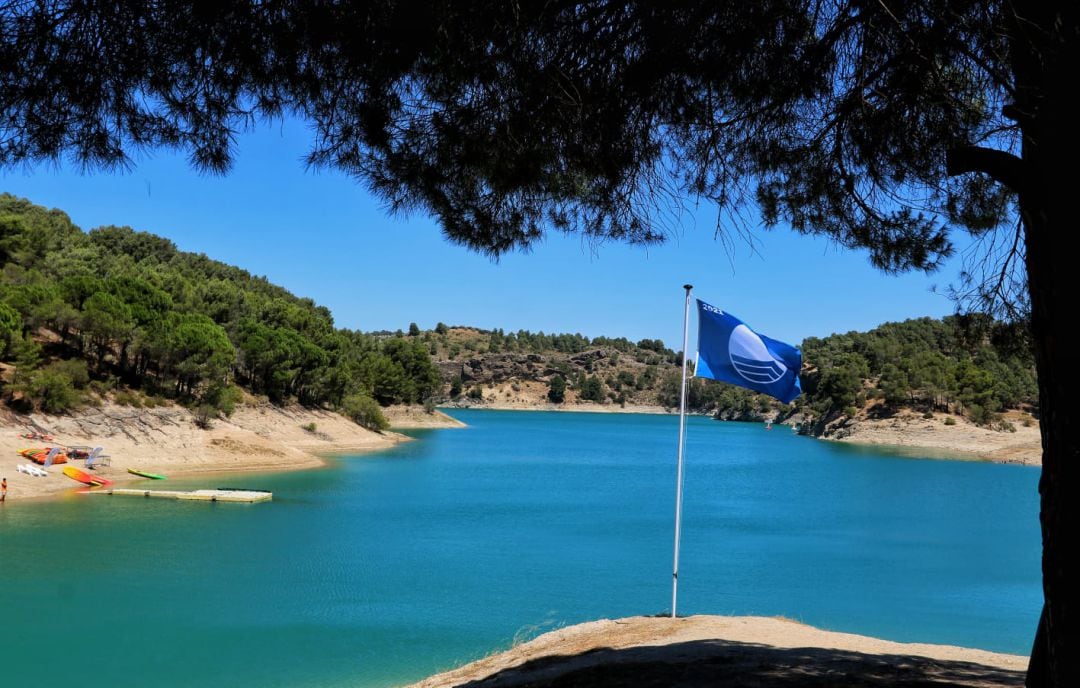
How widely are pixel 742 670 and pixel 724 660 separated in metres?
0.43

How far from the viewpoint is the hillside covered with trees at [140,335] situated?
1352 inches

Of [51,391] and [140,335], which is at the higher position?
[140,335]

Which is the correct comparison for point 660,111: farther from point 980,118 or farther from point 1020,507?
point 1020,507

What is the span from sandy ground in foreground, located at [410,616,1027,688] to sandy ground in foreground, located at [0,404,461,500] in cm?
2233

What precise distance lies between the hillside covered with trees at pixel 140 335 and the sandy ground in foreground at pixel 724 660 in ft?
98.6

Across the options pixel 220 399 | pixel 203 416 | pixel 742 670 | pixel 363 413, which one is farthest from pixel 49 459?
pixel 363 413

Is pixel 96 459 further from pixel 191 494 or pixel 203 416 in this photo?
pixel 203 416

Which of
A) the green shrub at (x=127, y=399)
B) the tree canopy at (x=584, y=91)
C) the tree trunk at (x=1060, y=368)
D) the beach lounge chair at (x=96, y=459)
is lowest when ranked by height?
the beach lounge chair at (x=96, y=459)

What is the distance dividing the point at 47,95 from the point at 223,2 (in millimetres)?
1261

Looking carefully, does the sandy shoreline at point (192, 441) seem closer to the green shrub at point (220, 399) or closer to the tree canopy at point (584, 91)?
the green shrub at point (220, 399)

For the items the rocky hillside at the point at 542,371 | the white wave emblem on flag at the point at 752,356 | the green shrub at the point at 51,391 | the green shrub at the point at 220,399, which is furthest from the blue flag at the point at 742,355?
the rocky hillside at the point at 542,371

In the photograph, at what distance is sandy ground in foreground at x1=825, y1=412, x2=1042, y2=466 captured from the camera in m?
63.2

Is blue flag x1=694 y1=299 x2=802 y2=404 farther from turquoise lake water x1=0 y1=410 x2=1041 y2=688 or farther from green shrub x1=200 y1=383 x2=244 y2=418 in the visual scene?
green shrub x1=200 y1=383 x2=244 y2=418

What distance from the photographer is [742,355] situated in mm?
10961
